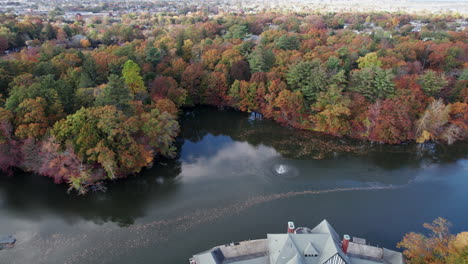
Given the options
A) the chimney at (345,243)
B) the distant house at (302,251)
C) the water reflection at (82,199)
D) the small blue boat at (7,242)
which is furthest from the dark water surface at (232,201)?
the chimney at (345,243)

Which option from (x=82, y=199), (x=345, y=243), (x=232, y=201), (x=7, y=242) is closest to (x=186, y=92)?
(x=82, y=199)

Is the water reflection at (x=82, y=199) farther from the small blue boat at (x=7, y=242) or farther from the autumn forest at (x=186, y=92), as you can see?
the small blue boat at (x=7, y=242)

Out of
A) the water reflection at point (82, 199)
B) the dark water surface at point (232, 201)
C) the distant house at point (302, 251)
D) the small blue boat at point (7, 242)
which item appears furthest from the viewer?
the water reflection at point (82, 199)

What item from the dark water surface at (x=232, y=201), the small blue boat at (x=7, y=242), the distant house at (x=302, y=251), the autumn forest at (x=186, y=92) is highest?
the autumn forest at (x=186, y=92)

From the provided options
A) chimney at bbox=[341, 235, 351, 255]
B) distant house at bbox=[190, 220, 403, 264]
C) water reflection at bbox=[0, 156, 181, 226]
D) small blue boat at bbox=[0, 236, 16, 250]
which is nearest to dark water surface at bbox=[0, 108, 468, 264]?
water reflection at bbox=[0, 156, 181, 226]

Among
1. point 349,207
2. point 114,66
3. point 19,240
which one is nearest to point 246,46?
point 114,66

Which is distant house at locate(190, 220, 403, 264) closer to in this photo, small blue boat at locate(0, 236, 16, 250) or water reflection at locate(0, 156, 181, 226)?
water reflection at locate(0, 156, 181, 226)
